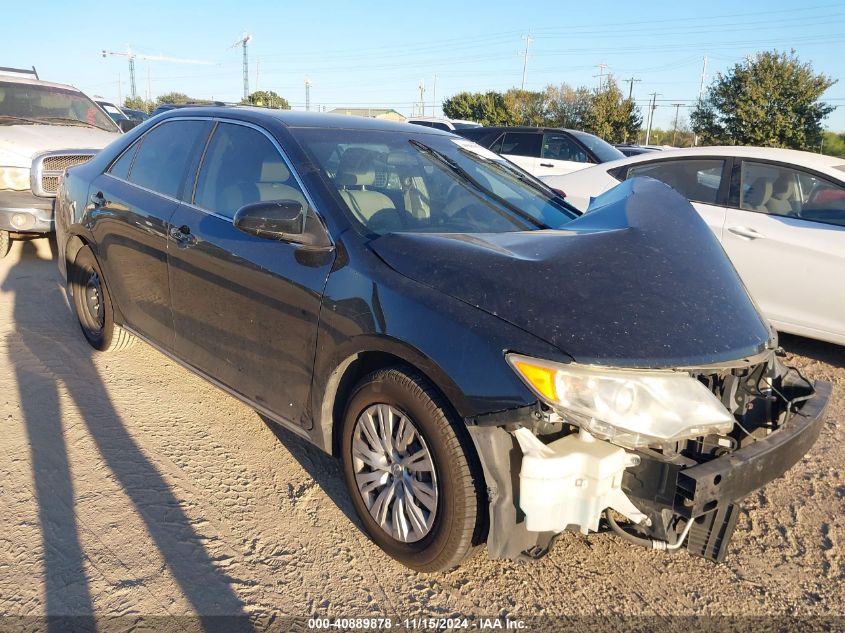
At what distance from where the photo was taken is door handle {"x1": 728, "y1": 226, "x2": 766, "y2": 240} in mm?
5266

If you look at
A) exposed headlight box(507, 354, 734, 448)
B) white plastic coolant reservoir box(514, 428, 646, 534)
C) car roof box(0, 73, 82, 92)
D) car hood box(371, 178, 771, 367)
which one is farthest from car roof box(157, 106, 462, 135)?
car roof box(0, 73, 82, 92)

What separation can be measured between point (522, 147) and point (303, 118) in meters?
9.62

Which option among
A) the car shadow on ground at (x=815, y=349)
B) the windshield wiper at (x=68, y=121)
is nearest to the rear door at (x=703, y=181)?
the car shadow on ground at (x=815, y=349)

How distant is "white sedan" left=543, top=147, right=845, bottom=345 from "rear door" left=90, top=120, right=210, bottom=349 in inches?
159

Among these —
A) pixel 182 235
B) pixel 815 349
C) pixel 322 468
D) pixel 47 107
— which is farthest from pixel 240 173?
pixel 47 107

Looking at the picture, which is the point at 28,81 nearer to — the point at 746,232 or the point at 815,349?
the point at 746,232

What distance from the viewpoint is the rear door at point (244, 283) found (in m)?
2.97

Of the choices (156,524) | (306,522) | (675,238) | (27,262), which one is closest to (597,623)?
(306,522)

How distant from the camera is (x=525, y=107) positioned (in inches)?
1697

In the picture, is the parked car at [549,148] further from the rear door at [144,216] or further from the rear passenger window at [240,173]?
the rear passenger window at [240,173]

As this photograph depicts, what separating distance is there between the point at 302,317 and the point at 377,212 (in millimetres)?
584

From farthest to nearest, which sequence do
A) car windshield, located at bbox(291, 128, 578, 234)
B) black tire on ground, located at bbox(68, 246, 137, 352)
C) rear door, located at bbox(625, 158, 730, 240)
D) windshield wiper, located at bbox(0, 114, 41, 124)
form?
windshield wiper, located at bbox(0, 114, 41, 124)
rear door, located at bbox(625, 158, 730, 240)
black tire on ground, located at bbox(68, 246, 137, 352)
car windshield, located at bbox(291, 128, 578, 234)

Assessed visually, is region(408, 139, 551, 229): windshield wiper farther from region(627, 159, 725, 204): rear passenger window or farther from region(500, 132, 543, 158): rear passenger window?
region(500, 132, 543, 158): rear passenger window

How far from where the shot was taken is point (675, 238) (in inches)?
115
